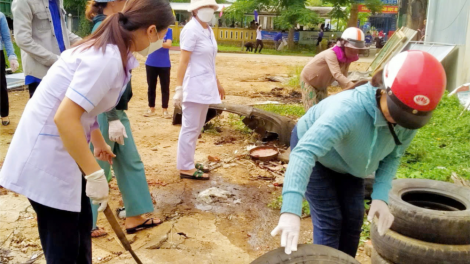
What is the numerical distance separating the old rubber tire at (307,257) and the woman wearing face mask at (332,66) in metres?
3.32

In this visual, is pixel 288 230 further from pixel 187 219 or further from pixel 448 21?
pixel 448 21

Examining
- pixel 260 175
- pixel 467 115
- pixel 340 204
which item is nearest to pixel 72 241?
pixel 340 204

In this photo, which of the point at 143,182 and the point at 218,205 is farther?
the point at 218,205

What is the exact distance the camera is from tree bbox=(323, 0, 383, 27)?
86.0 ft

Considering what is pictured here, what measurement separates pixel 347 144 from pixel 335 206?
1.61 feet

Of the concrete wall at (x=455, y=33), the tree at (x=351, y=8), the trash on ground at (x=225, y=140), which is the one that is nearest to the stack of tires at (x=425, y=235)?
the trash on ground at (x=225, y=140)

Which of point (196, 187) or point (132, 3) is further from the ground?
point (132, 3)

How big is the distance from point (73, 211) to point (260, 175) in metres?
3.38

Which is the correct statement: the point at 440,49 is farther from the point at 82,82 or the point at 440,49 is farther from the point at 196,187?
the point at 82,82

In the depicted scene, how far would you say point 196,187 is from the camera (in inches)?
186

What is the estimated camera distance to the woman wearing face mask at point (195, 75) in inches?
178

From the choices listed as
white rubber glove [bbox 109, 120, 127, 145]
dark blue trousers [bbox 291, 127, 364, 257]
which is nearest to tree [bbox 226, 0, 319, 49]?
white rubber glove [bbox 109, 120, 127, 145]

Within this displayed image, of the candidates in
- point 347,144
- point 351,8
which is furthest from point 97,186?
point 351,8

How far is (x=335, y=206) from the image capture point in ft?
7.96
